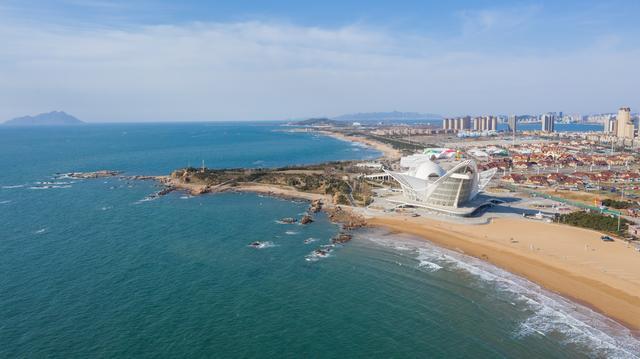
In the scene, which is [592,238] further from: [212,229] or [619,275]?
[212,229]

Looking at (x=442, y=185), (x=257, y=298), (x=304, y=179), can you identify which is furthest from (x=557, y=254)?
(x=304, y=179)

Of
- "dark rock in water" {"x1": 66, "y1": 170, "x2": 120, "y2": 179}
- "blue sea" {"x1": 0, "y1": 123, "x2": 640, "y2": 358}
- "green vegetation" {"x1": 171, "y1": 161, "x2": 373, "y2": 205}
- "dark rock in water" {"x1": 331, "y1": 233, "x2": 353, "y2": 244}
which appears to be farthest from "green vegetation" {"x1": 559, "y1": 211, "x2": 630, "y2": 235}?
"dark rock in water" {"x1": 66, "y1": 170, "x2": 120, "y2": 179}

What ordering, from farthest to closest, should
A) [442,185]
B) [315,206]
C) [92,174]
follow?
[92,174], [315,206], [442,185]

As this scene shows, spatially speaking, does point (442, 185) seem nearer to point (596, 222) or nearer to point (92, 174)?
point (596, 222)

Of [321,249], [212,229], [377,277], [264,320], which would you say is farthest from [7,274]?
[377,277]

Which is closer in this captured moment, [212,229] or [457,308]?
[457,308]

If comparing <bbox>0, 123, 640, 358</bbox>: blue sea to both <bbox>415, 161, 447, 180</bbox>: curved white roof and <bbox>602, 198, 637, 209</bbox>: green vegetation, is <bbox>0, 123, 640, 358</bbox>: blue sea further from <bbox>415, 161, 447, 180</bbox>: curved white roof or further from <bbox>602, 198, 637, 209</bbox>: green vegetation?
<bbox>602, 198, 637, 209</bbox>: green vegetation
